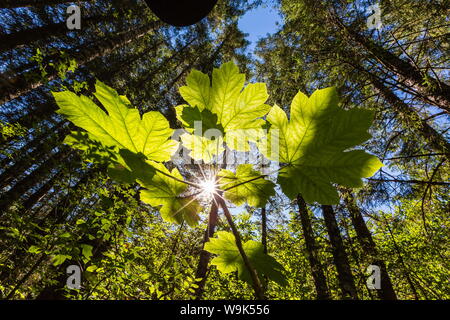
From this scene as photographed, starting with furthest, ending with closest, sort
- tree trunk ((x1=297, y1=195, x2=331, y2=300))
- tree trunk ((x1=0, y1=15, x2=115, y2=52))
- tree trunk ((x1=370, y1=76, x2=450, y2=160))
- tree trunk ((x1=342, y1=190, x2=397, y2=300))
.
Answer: tree trunk ((x1=0, y1=15, x2=115, y2=52)) → tree trunk ((x1=297, y1=195, x2=331, y2=300)) → tree trunk ((x1=342, y1=190, x2=397, y2=300)) → tree trunk ((x1=370, y1=76, x2=450, y2=160))

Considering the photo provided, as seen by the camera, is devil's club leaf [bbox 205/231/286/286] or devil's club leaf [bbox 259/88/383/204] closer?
devil's club leaf [bbox 259/88/383/204]

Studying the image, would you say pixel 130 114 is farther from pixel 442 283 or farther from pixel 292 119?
pixel 442 283

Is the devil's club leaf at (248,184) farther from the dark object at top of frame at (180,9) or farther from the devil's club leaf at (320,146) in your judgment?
the dark object at top of frame at (180,9)

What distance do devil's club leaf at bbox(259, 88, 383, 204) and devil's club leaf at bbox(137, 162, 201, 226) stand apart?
377 mm

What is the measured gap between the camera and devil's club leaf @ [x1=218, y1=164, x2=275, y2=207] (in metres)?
0.81

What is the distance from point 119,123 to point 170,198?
0.35m

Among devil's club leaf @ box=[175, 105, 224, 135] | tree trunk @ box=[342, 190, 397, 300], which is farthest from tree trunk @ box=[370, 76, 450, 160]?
devil's club leaf @ box=[175, 105, 224, 135]

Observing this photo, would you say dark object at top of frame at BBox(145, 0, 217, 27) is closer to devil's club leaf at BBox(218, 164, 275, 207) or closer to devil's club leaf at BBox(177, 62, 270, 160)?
devil's club leaf at BBox(177, 62, 270, 160)

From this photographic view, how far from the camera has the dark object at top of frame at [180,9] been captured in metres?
0.94

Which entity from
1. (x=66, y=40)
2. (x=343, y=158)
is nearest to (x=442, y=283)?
(x=343, y=158)

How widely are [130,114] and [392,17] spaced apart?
5.68 meters

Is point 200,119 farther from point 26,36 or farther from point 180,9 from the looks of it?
point 26,36

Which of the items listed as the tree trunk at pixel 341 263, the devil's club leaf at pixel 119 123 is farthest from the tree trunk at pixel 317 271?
the devil's club leaf at pixel 119 123
